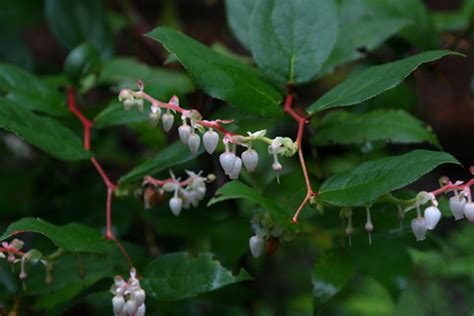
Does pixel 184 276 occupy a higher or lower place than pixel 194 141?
lower

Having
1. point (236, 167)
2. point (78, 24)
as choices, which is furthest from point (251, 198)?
point (78, 24)

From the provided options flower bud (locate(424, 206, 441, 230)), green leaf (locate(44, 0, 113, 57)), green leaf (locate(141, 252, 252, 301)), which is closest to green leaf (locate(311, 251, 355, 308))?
green leaf (locate(141, 252, 252, 301))

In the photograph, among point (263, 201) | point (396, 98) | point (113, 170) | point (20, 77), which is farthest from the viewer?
point (113, 170)

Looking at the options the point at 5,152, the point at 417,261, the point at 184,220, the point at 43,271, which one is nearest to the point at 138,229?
the point at 184,220

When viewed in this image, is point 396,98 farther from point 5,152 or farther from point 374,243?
point 5,152

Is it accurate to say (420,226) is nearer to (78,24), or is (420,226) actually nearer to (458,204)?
(458,204)

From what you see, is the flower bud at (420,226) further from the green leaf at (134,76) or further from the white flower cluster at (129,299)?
the green leaf at (134,76)

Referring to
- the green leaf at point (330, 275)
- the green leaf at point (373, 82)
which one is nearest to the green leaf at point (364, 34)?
the green leaf at point (373, 82)

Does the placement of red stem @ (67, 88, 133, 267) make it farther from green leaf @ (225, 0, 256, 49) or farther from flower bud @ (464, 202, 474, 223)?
flower bud @ (464, 202, 474, 223)
